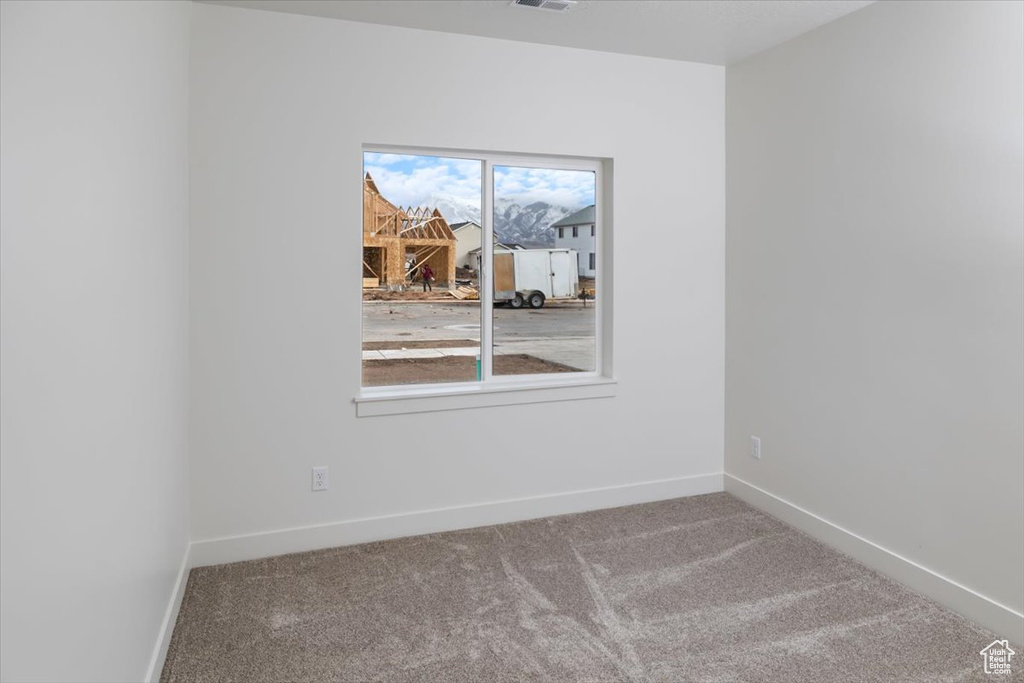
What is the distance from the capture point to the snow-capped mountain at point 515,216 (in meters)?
3.46

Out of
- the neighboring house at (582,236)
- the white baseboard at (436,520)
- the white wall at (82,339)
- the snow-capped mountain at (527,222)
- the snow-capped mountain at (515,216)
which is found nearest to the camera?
the white wall at (82,339)

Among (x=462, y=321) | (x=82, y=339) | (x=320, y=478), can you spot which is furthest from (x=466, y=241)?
Result: (x=82, y=339)

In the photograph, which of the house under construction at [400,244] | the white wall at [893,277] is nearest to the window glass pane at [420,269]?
the house under construction at [400,244]

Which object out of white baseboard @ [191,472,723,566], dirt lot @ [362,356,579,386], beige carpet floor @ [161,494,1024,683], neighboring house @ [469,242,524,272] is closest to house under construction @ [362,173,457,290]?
neighboring house @ [469,242,524,272]

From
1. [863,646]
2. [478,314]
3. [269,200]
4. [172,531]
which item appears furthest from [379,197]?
[863,646]

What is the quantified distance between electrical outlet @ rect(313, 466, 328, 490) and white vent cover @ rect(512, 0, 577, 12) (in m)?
2.34

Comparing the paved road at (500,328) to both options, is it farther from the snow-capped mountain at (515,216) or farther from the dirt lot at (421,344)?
the snow-capped mountain at (515,216)

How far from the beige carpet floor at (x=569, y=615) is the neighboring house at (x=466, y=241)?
4.72 ft

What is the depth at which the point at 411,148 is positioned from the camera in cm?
330

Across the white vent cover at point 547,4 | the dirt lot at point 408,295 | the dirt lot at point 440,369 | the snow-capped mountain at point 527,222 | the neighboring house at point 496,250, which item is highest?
the white vent cover at point 547,4

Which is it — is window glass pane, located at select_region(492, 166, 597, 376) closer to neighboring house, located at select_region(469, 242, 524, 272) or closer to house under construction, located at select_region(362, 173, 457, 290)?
neighboring house, located at select_region(469, 242, 524, 272)

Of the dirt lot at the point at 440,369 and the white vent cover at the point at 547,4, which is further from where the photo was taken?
the dirt lot at the point at 440,369

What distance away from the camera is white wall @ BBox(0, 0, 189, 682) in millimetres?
975

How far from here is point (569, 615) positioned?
251cm
